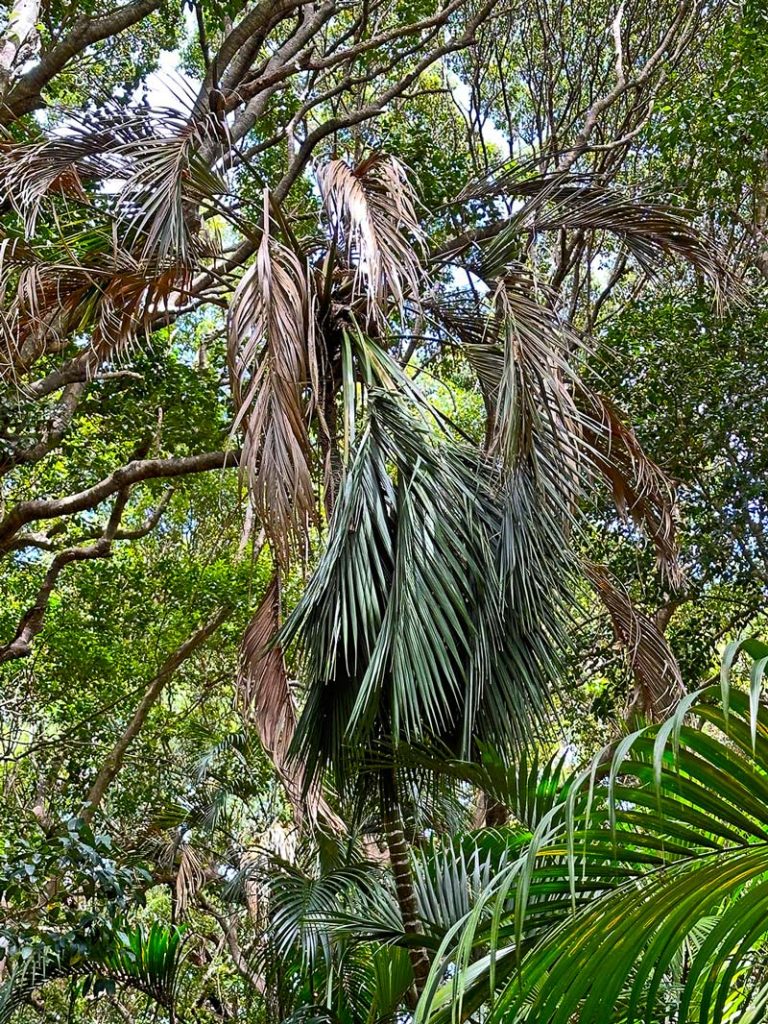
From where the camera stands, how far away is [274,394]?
296 cm

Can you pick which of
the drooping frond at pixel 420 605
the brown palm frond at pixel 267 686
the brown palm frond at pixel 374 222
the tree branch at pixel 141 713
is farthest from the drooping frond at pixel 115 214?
the tree branch at pixel 141 713

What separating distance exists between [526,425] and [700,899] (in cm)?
187

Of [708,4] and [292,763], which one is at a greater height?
[708,4]

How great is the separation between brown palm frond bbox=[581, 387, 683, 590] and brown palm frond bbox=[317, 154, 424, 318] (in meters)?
0.94

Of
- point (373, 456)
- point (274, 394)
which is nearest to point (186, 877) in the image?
point (373, 456)

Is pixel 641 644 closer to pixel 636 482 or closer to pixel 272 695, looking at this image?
pixel 636 482

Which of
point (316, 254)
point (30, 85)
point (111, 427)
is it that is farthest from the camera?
point (111, 427)

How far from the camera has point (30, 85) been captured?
4879 mm

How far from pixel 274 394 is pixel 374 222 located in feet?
2.28

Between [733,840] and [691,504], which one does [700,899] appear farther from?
[691,504]

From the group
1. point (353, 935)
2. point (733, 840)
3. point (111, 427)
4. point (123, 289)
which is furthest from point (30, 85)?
point (733, 840)

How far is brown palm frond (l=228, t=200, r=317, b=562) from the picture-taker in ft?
9.39

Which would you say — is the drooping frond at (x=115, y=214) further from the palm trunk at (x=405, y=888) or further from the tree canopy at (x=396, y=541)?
the palm trunk at (x=405, y=888)

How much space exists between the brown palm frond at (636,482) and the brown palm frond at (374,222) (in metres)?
0.94
